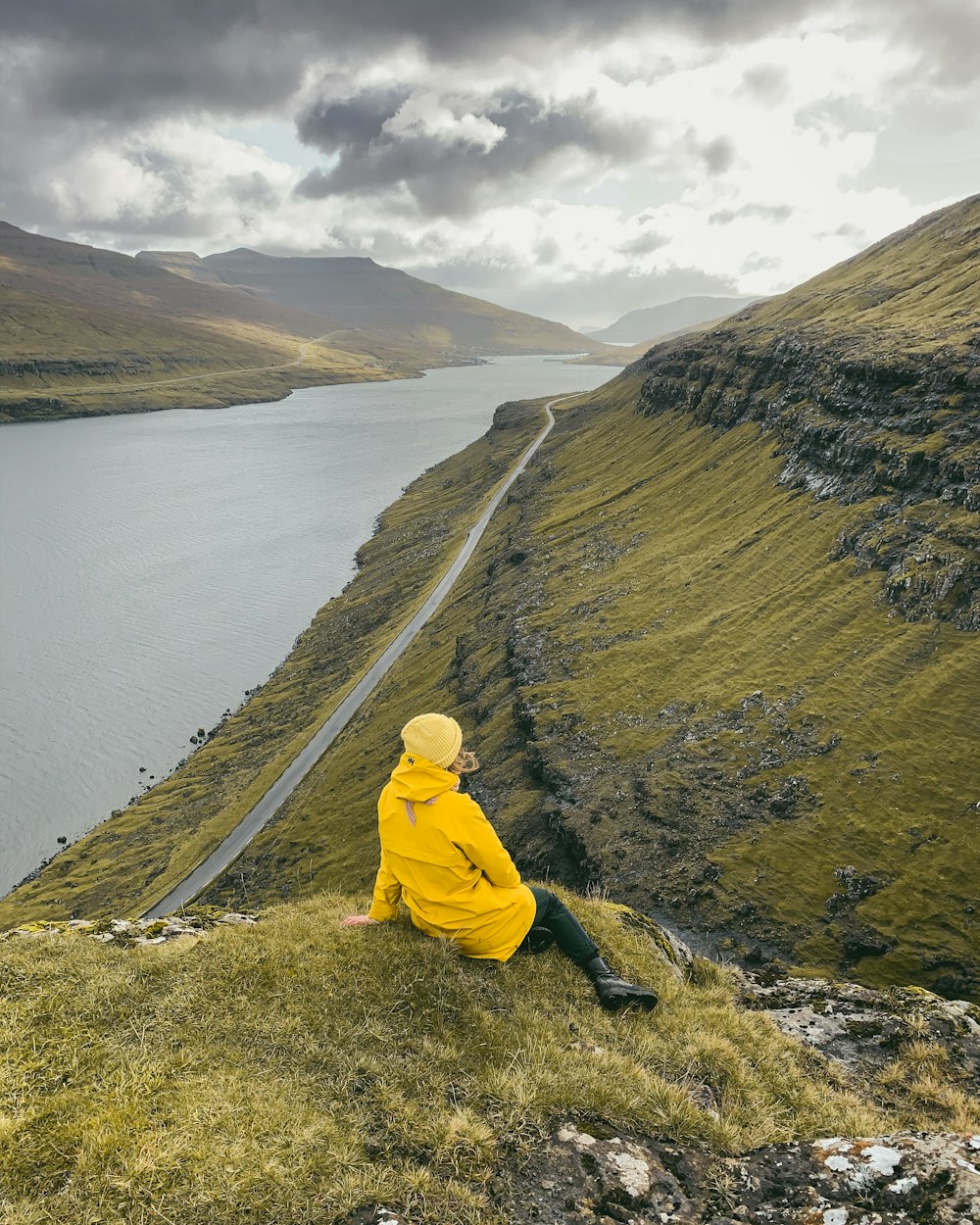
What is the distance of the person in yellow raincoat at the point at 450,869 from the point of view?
9.82 m

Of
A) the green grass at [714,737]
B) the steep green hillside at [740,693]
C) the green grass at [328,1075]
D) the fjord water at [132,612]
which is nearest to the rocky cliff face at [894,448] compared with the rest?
the steep green hillside at [740,693]

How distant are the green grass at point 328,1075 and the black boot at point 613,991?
8.0 inches

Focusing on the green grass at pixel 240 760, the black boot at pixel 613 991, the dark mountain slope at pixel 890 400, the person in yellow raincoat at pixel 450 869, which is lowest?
the green grass at pixel 240 760

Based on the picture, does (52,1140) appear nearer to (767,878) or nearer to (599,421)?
(767,878)

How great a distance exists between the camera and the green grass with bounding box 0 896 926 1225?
6512 millimetres

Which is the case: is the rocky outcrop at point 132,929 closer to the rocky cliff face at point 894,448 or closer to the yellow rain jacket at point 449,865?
the yellow rain jacket at point 449,865

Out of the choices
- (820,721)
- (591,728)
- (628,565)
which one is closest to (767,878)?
(820,721)

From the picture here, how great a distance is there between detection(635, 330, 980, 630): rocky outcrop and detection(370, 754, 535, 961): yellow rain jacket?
44740 millimetres

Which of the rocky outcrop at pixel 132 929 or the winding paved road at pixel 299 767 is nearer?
the rocky outcrop at pixel 132 929

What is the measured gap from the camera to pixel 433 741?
9.86 meters

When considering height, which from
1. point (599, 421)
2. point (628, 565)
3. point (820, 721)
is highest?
point (599, 421)

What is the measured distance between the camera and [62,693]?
85125 mm

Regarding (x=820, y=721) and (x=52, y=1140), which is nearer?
(x=52, y=1140)

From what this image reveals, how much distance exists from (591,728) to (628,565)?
3334 centimetres
